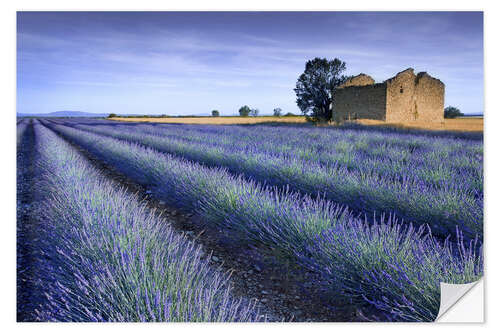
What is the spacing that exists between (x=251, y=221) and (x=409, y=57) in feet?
6.12

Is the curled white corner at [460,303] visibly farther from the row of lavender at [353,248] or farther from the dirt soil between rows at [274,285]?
the dirt soil between rows at [274,285]

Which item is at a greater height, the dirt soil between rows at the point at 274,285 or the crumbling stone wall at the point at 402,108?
the crumbling stone wall at the point at 402,108

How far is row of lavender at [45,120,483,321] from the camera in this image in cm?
152

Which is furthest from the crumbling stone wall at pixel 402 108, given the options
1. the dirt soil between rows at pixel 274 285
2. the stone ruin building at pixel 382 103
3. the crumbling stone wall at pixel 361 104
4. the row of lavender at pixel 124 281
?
the row of lavender at pixel 124 281

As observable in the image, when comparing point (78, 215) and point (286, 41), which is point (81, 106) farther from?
point (286, 41)

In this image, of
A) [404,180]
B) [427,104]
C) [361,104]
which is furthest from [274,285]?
[361,104]

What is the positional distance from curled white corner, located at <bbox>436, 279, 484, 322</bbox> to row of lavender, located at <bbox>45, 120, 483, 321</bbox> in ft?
0.15

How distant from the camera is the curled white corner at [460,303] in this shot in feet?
5.10

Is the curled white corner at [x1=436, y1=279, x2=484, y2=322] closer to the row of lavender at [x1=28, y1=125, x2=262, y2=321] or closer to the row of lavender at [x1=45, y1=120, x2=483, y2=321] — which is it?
the row of lavender at [x1=45, y1=120, x2=483, y2=321]

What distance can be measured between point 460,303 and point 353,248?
0.64 m

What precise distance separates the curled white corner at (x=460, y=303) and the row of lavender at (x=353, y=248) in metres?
0.04

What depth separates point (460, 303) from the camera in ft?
5.53
